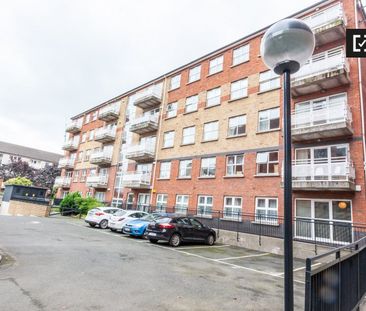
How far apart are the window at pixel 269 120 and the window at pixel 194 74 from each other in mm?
8541

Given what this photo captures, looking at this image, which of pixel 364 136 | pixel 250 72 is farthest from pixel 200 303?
pixel 250 72

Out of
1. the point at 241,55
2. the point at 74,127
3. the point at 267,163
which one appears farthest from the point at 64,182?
the point at 267,163

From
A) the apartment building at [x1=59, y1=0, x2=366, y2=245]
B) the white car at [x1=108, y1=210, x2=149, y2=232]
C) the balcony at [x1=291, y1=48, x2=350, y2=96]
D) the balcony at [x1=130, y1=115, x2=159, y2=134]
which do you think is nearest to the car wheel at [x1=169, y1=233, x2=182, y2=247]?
the white car at [x1=108, y1=210, x2=149, y2=232]

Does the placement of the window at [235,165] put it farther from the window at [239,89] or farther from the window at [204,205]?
the window at [239,89]

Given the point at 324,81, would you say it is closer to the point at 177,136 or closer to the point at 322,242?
the point at 322,242

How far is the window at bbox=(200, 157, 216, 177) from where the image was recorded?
Answer: 68.6 feet

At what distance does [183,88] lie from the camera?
26.0 metres

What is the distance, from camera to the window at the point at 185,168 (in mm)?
22734

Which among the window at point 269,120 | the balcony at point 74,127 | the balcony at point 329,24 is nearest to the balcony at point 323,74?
the balcony at point 329,24

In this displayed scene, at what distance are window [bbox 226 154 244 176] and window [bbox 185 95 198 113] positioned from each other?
6477 mm

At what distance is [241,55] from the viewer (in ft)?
71.9

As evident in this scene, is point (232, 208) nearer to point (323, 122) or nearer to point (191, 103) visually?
point (323, 122)

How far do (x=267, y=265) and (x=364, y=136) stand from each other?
8.81 m

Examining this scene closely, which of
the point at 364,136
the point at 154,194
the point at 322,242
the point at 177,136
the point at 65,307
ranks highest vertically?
the point at 177,136
